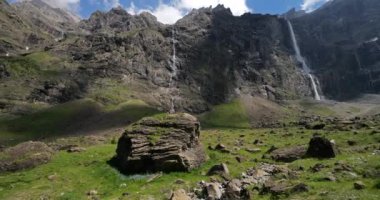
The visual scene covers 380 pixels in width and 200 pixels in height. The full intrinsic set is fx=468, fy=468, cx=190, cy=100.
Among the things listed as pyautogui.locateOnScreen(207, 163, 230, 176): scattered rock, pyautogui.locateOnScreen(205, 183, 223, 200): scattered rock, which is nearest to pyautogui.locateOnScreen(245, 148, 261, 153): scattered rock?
pyautogui.locateOnScreen(207, 163, 230, 176): scattered rock

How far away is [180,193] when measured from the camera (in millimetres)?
36219

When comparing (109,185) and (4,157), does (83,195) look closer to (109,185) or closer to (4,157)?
(109,185)

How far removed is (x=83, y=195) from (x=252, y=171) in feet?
54.8

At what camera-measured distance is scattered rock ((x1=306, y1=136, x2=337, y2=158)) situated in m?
48.4

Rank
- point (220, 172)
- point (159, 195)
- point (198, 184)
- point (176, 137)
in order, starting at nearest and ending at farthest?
point (159, 195) → point (198, 184) → point (220, 172) → point (176, 137)

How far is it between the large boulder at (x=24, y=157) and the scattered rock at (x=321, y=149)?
31962 millimetres

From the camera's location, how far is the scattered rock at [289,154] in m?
52.2

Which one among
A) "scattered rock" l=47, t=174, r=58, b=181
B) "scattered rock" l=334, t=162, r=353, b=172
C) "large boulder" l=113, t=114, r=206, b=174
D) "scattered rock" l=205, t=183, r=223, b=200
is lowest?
"scattered rock" l=205, t=183, r=223, b=200

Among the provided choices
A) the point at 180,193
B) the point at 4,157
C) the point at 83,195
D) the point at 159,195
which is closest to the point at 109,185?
the point at 83,195

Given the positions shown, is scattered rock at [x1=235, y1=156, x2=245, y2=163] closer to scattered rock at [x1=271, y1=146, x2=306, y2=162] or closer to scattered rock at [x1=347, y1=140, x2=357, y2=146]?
scattered rock at [x1=271, y1=146, x2=306, y2=162]

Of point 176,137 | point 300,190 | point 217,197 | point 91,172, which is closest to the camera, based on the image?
point 300,190

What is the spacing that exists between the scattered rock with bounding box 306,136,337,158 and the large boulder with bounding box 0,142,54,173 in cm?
3196

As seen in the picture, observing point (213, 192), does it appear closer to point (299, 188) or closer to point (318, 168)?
point (299, 188)

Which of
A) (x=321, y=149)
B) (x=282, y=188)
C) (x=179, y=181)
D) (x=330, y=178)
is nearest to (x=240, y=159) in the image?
(x=321, y=149)
